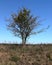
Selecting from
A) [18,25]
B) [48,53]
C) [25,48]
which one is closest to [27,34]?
[18,25]

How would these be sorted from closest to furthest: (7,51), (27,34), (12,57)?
1. (12,57)
2. (7,51)
3. (27,34)

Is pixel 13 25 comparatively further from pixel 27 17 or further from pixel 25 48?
pixel 25 48

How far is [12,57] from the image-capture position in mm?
22406

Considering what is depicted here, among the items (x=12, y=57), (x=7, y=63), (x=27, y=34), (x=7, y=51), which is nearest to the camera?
(x=7, y=63)

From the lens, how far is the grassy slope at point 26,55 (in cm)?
2148

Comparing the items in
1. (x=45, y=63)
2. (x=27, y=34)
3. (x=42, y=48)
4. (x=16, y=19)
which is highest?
(x=16, y=19)

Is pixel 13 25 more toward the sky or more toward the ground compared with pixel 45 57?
more toward the sky

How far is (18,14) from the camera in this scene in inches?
1517

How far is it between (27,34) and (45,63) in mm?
16769

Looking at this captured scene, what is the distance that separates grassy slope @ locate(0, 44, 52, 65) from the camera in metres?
21.5

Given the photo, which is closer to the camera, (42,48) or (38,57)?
(38,57)

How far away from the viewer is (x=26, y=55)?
76.2 ft

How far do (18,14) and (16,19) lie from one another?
1.07m

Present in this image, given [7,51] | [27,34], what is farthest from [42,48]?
[27,34]
